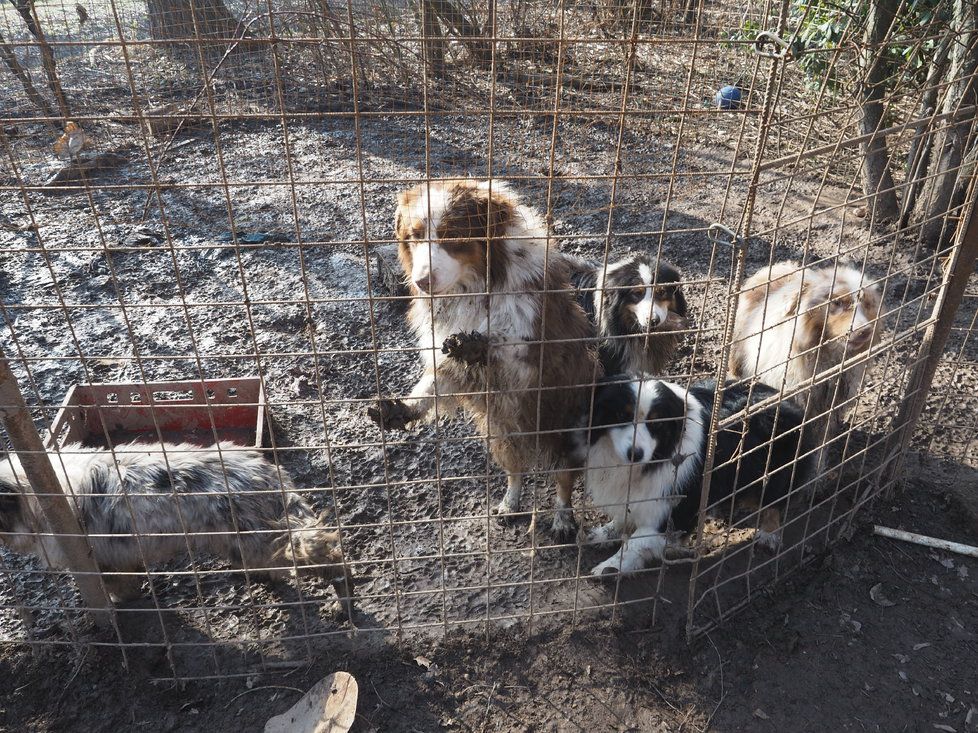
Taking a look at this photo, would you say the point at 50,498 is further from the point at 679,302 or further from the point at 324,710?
the point at 679,302

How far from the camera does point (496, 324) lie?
3.34 meters

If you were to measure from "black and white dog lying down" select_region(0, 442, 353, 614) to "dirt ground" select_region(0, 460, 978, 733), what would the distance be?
1.40 feet

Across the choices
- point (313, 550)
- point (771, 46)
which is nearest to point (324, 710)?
point (313, 550)

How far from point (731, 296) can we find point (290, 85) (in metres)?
8.53

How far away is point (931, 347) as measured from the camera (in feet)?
12.6

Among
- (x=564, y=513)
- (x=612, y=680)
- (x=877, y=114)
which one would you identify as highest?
(x=877, y=114)

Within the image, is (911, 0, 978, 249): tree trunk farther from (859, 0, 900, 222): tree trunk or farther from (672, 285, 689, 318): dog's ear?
(672, 285, 689, 318): dog's ear

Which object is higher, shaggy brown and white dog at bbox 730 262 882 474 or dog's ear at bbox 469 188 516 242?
dog's ear at bbox 469 188 516 242

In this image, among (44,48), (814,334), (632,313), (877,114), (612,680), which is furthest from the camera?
(877,114)

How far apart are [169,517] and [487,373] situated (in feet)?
5.55

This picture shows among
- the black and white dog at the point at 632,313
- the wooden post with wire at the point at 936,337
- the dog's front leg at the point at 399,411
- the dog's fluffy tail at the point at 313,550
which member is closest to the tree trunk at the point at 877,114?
the wooden post with wire at the point at 936,337

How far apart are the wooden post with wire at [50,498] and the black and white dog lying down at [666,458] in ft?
7.49

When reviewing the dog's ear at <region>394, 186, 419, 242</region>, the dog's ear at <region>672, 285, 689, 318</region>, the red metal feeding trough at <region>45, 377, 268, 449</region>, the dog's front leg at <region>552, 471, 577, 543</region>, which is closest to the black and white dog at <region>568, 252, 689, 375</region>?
the dog's ear at <region>672, 285, 689, 318</region>

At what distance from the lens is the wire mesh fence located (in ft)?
9.14
